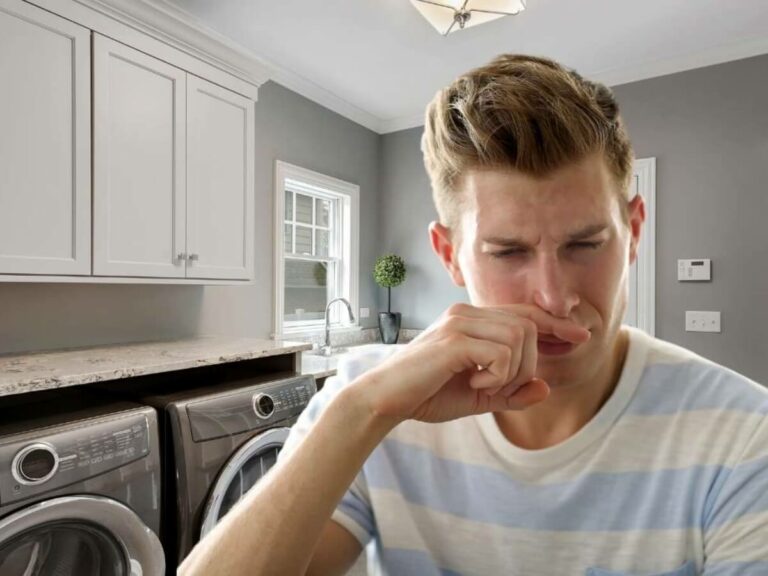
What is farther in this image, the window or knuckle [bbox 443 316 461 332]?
the window

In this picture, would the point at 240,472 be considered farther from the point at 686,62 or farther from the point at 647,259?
the point at 686,62

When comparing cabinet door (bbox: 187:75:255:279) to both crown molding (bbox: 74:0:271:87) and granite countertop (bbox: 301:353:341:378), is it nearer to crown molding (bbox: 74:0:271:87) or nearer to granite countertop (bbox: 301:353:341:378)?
crown molding (bbox: 74:0:271:87)

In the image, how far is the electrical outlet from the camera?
288 centimetres

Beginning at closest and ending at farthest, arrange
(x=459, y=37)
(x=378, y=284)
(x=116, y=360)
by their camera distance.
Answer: (x=116, y=360) < (x=459, y=37) < (x=378, y=284)

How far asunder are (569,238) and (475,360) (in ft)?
0.82

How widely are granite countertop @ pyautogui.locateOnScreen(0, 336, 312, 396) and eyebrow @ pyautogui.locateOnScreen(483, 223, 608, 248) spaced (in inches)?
55.2

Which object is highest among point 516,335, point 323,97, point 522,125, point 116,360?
point 323,97

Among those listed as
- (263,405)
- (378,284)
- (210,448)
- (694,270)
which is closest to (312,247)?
(378,284)

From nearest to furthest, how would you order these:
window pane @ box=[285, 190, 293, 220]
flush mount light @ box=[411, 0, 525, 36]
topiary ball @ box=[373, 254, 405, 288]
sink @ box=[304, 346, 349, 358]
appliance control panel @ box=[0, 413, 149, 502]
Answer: appliance control panel @ box=[0, 413, 149, 502] < flush mount light @ box=[411, 0, 525, 36] < sink @ box=[304, 346, 349, 358] < window pane @ box=[285, 190, 293, 220] < topiary ball @ box=[373, 254, 405, 288]

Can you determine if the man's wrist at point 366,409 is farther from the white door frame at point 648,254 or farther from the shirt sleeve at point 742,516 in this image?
the white door frame at point 648,254

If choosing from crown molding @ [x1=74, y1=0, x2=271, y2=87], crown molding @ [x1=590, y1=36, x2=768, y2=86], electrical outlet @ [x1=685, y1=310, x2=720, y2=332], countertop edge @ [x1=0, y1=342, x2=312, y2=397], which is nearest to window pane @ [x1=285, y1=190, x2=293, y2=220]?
crown molding @ [x1=74, y1=0, x2=271, y2=87]

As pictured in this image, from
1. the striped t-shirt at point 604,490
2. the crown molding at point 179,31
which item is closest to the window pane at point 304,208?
the crown molding at point 179,31

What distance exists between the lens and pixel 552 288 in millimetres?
735

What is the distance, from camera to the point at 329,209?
3840mm
